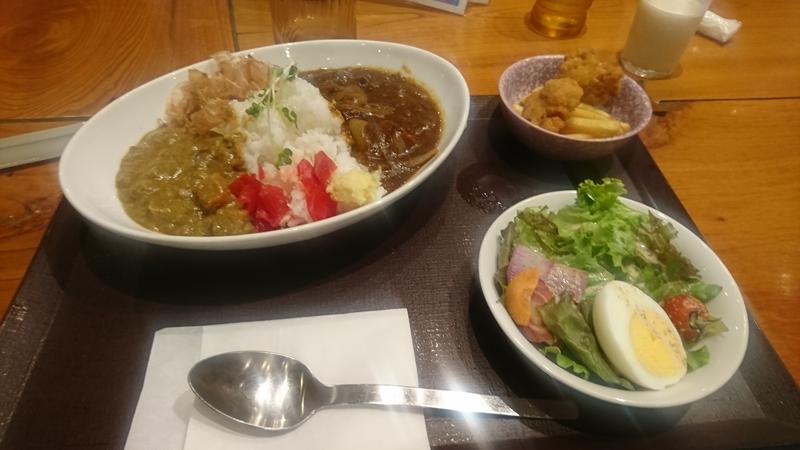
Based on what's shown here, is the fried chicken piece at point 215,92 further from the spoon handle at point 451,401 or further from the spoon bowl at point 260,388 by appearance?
the spoon handle at point 451,401

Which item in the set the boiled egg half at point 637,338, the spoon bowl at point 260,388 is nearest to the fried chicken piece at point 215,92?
the spoon bowl at point 260,388

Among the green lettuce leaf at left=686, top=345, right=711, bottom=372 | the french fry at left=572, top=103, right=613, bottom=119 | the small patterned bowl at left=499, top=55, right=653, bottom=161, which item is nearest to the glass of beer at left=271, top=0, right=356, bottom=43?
the small patterned bowl at left=499, top=55, right=653, bottom=161

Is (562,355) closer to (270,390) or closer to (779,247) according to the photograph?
(270,390)

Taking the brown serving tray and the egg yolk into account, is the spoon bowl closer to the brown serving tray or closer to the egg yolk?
the brown serving tray

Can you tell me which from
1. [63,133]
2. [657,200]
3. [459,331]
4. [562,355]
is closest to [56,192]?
[63,133]

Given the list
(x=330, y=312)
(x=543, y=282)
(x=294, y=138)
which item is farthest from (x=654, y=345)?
(x=294, y=138)
